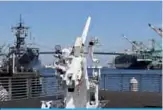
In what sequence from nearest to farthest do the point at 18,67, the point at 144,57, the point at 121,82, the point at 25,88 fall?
the point at 25,88 → the point at 121,82 → the point at 18,67 → the point at 144,57

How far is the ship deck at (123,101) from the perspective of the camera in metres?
10.6

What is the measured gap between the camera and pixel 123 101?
11.7 m

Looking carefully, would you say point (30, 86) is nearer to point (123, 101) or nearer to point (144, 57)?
point (123, 101)

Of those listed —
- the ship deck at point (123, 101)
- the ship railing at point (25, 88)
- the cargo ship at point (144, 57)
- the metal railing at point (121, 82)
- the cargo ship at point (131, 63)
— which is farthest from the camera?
the cargo ship at point (131, 63)

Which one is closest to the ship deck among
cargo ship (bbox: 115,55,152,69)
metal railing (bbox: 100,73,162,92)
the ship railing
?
the ship railing

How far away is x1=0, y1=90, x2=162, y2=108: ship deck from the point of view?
10.6 metres

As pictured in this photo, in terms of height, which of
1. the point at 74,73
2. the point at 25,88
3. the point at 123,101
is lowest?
the point at 123,101

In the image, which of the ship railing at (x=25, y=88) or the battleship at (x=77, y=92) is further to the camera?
the ship railing at (x=25, y=88)

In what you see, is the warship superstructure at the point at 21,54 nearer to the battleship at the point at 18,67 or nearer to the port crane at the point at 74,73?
the battleship at the point at 18,67

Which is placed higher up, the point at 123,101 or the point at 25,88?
the point at 25,88

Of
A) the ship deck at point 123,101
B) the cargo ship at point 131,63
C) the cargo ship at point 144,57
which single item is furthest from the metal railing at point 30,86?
the cargo ship at point 131,63

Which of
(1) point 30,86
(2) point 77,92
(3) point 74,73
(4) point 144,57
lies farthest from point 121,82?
(4) point 144,57

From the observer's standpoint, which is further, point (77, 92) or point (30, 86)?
point (30, 86)

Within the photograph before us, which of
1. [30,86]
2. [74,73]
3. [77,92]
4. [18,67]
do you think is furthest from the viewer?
[18,67]
